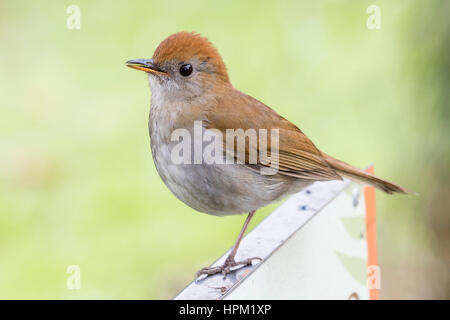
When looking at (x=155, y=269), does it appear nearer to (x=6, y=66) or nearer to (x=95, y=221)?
(x=95, y=221)

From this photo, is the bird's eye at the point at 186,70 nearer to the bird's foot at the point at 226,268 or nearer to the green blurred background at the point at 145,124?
the bird's foot at the point at 226,268

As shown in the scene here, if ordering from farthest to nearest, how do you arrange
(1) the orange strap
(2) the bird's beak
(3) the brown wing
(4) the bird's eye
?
(1) the orange strap → (3) the brown wing → (4) the bird's eye → (2) the bird's beak

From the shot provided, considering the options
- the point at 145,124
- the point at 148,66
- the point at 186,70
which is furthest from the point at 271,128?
the point at 145,124

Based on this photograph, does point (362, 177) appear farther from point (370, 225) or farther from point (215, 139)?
point (215, 139)

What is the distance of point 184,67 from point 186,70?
18 millimetres

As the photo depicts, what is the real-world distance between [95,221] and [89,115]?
761mm

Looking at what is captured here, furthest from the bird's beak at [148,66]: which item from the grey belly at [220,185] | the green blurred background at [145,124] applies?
the green blurred background at [145,124]

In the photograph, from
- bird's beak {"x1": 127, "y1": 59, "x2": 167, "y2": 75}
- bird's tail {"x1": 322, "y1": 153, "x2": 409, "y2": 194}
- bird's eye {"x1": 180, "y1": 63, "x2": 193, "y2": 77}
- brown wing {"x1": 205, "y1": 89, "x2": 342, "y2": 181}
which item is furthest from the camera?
bird's tail {"x1": 322, "y1": 153, "x2": 409, "y2": 194}

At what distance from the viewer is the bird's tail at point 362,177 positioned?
8.10 ft

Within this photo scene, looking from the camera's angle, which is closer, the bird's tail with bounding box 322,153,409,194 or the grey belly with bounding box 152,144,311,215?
the grey belly with bounding box 152,144,311,215

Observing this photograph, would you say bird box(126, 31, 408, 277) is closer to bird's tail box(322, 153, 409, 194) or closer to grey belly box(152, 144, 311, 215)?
grey belly box(152, 144, 311, 215)

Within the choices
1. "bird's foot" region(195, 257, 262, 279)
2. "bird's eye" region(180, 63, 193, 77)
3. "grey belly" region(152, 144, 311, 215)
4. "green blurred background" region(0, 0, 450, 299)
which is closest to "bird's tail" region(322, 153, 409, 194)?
"grey belly" region(152, 144, 311, 215)

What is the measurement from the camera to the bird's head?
6.63ft

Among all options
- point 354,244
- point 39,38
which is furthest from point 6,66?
point 354,244
